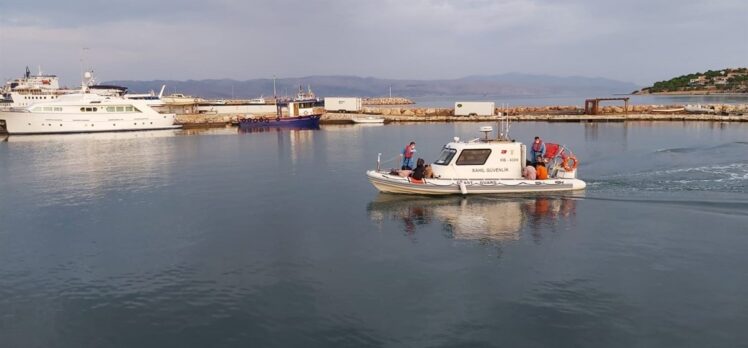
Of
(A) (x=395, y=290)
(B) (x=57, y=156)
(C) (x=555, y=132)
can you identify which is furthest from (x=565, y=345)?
(C) (x=555, y=132)

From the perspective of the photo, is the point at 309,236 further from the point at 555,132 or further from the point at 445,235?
the point at 555,132

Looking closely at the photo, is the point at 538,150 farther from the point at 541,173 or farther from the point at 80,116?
the point at 80,116

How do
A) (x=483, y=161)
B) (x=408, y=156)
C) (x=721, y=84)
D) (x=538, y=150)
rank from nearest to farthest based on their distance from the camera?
(x=483, y=161) < (x=538, y=150) < (x=408, y=156) < (x=721, y=84)

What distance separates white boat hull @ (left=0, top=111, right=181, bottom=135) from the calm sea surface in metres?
37.9

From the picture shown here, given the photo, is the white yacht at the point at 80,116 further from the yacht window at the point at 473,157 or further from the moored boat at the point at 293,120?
the yacht window at the point at 473,157

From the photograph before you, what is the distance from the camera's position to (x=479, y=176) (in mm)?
24969

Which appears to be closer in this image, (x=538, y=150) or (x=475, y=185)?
(x=475, y=185)

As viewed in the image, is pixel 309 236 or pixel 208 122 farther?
pixel 208 122

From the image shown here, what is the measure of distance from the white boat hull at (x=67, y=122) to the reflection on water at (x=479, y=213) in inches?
2141

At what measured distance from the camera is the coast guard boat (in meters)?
24.5

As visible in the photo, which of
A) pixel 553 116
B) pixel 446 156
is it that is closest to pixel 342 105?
pixel 553 116

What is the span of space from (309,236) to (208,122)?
2638 inches

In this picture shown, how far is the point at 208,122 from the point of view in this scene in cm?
8138

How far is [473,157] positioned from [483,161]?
0.49 metres
